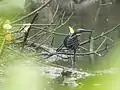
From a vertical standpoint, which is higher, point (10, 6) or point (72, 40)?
point (72, 40)

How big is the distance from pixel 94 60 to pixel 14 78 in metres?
3.03

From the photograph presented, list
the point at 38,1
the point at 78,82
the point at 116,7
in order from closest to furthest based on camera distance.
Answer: the point at 78,82 → the point at 38,1 → the point at 116,7

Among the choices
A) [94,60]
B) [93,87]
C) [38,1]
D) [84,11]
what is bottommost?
[93,87]

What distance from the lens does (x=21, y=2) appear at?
54.9 inches

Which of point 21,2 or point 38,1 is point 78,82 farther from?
point 21,2

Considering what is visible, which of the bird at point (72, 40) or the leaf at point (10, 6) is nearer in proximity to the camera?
the leaf at point (10, 6)

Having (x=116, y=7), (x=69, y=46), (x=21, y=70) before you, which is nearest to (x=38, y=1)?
(x=69, y=46)

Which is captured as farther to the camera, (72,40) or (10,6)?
(72,40)

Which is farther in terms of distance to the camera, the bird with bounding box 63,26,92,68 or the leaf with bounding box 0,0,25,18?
the bird with bounding box 63,26,92,68

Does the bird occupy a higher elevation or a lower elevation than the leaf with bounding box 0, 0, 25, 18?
higher

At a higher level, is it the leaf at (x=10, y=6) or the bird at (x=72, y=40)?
the bird at (x=72, y=40)

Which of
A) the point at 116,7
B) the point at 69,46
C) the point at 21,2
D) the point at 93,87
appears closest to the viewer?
the point at 21,2

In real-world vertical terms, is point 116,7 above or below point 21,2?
above

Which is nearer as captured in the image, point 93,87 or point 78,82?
point 93,87
